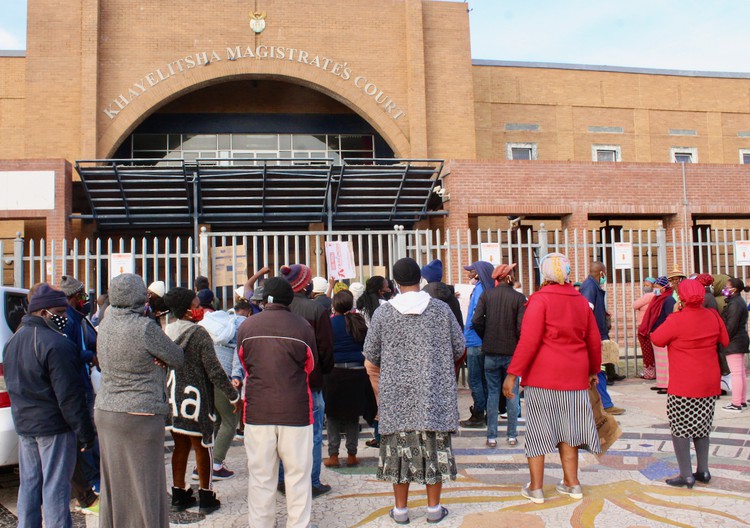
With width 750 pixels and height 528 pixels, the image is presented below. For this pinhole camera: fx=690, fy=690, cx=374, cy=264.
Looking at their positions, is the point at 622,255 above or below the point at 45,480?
above

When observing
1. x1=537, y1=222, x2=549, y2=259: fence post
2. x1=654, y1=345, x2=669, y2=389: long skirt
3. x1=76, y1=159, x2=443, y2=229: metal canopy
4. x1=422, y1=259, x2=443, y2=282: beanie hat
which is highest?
x1=76, y1=159, x2=443, y2=229: metal canopy

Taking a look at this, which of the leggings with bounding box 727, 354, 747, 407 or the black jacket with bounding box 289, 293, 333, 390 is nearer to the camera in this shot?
the black jacket with bounding box 289, 293, 333, 390

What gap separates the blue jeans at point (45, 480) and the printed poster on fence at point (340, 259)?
5.85 metres

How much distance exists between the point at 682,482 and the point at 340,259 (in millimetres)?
5756

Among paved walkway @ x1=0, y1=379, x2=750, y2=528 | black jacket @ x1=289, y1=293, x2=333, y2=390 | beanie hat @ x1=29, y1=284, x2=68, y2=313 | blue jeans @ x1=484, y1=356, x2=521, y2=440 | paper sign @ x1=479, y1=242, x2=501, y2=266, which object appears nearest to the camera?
beanie hat @ x1=29, y1=284, x2=68, y2=313

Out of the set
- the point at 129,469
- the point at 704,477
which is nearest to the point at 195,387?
the point at 129,469

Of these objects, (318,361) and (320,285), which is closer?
(318,361)

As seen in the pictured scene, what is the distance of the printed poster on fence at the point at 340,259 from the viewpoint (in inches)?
Result: 394

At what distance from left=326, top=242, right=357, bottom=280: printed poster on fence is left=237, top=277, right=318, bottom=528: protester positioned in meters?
5.48

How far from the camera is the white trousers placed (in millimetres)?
4363

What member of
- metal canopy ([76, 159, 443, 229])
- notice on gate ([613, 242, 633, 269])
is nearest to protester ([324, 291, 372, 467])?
notice on gate ([613, 242, 633, 269])

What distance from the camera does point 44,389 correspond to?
170 inches

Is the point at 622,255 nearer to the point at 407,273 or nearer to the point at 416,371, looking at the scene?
the point at 407,273

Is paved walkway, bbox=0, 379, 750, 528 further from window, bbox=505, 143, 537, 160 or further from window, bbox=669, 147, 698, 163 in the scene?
window, bbox=669, 147, 698, 163
